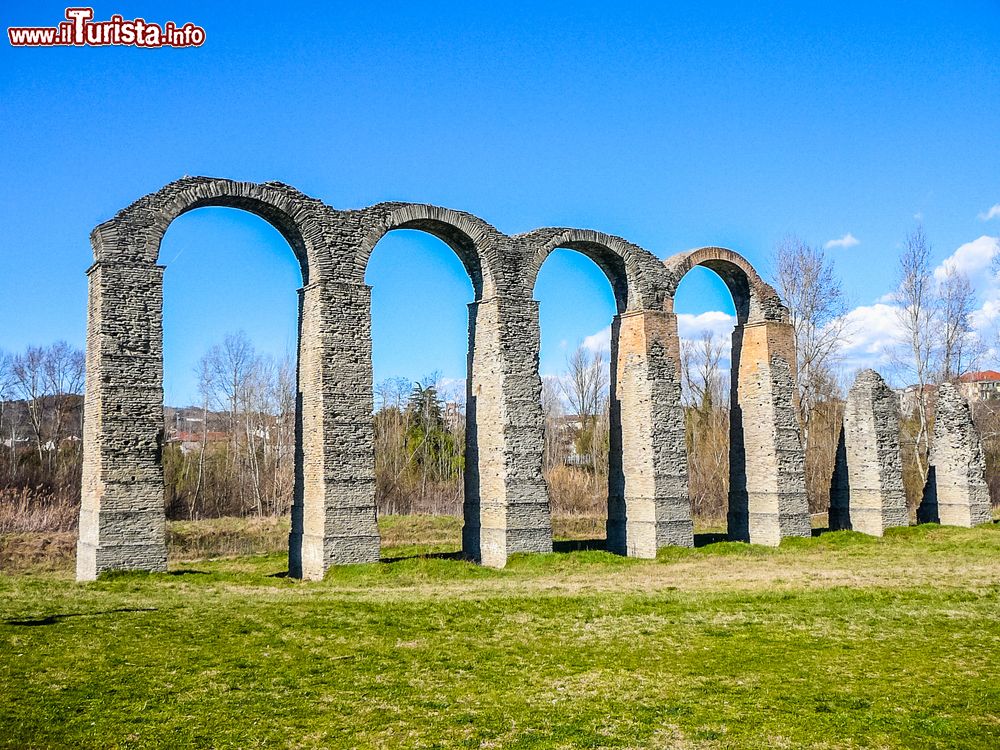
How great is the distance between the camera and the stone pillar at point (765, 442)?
22.0 m

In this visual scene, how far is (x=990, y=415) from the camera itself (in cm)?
4378

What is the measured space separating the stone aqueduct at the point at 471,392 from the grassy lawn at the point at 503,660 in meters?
1.45

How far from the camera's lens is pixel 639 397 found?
21.0 meters

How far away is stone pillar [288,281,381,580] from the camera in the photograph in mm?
17281

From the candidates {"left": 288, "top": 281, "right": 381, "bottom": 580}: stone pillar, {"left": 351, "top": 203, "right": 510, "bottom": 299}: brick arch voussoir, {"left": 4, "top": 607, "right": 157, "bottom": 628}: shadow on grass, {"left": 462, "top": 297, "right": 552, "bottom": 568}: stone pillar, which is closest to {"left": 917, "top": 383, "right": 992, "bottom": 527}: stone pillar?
{"left": 462, "top": 297, "right": 552, "bottom": 568}: stone pillar

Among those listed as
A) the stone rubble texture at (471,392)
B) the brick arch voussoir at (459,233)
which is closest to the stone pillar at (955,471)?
the stone rubble texture at (471,392)

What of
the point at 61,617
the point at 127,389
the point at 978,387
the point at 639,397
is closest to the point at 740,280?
the point at 639,397

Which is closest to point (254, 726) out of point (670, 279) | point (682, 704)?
point (682, 704)

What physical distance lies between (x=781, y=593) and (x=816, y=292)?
853 inches

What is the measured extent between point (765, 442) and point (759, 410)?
2.81ft

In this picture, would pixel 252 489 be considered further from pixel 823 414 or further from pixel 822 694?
pixel 822 694

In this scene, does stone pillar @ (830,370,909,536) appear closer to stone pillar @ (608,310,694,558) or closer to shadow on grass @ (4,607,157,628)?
stone pillar @ (608,310,694,558)

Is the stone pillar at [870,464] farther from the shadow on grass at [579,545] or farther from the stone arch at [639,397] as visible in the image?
the shadow on grass at [579,545]

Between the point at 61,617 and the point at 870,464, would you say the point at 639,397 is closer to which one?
the point at 870,464
